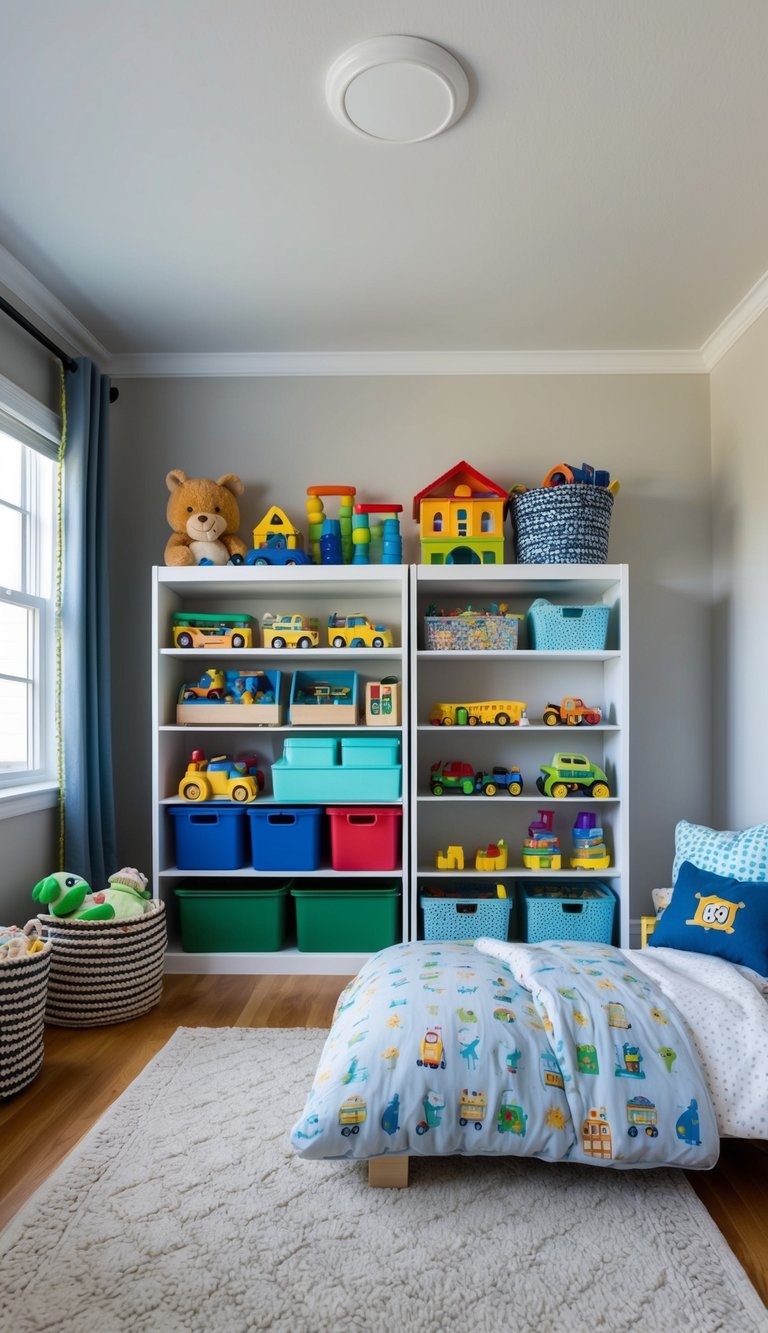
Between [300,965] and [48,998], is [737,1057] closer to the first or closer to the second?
[300,965]

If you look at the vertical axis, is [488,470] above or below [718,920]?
above

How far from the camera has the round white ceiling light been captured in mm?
1770

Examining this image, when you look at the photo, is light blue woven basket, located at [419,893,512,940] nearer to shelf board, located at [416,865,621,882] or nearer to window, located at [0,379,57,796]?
shelf board, located at [416,865,621,882]

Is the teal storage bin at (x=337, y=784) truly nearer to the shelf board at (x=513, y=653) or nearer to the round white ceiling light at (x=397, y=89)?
the shelf board at (x=513, y=653)

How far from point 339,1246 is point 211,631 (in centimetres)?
213

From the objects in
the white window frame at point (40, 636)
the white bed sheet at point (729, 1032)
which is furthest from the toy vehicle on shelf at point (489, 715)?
the white window frame at point (40, 636)

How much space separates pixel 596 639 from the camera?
3.07 meters

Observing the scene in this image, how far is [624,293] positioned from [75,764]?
2.54 meters

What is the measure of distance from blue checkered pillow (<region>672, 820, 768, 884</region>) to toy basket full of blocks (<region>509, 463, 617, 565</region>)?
1063 millimetres

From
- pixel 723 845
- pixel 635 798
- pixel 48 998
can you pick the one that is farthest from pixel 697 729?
pixel 48 998

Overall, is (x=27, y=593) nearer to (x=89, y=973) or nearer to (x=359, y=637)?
(x=359, y=637)

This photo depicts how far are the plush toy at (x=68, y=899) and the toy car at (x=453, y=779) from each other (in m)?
1.22

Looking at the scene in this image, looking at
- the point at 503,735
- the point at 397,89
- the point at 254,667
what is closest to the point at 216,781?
the point at 254,667

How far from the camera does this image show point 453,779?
10.2ft
